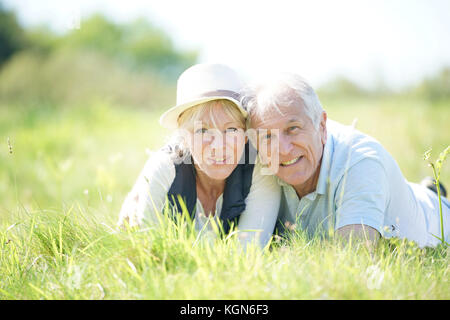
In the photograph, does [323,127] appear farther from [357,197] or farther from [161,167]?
[161,167]

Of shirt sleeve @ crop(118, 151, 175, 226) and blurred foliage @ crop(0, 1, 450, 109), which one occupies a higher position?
blurred foliage @ crop(0, 1, 450, 109)

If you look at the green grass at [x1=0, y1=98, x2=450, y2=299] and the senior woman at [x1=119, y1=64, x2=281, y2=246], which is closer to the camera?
the green grass at [x1=0, y1=98, x2=450, y2=299]

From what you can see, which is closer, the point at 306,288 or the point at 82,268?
the point at 306,288

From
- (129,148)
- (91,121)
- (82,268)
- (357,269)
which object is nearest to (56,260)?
(82,268)

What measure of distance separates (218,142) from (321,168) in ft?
2.53

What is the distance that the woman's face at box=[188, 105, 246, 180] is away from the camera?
3031 mm

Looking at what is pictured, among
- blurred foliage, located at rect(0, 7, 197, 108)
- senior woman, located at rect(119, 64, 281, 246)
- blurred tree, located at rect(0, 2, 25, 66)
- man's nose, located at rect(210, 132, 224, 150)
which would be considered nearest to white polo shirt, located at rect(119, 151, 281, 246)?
senior woman, located at rect(119, 64, 281, 246)

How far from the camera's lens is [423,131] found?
9.39m

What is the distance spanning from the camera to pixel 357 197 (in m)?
2.89

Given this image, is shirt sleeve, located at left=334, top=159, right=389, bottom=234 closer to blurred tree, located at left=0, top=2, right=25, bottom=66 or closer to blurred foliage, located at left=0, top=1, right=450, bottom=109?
blurred foliage, located at left=0, top=1, right=450, bottom=109

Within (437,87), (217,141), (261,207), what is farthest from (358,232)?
(437,87)

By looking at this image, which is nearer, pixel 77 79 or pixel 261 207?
pixel 261 207

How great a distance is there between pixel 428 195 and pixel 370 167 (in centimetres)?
146

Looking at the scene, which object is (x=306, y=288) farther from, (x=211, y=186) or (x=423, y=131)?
(x=423, y=131)
